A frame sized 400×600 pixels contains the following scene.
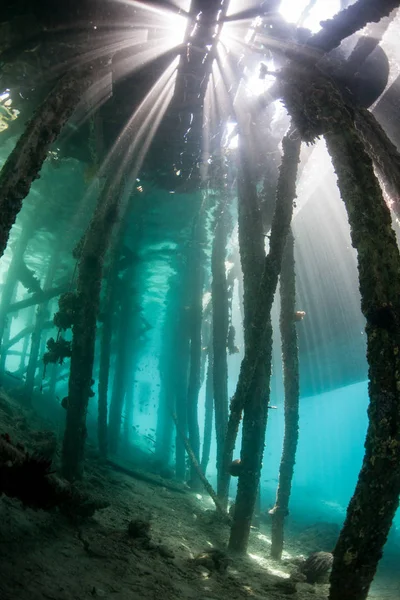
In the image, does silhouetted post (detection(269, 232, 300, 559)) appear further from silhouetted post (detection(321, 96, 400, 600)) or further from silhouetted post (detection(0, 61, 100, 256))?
silhouetted post (detection(0, 61, 100, 256))

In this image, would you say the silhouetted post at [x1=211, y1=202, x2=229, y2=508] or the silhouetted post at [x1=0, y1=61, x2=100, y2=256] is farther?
the silhouetted post at [x1=211, y1=202, x2=229, y2=508]

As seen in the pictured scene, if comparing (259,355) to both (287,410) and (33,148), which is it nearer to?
(287,410)

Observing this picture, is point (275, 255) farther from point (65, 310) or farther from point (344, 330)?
point (344, 330)

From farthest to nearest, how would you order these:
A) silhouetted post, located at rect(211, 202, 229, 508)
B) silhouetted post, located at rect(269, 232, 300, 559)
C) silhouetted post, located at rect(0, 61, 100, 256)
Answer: silhouetted post, located at rect(211, 202, 229, 508)
silhouetted post, located at rect(269, 232, 300, 559)
silhouetted post, located at rect(0, 61, 100, 256)

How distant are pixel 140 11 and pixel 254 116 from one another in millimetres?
3093

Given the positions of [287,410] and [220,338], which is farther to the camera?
[220,338]

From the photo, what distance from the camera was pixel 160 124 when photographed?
8531 millimetres

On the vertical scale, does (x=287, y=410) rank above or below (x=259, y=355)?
below

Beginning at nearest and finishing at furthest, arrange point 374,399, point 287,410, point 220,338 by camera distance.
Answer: point 374,399 → point 287,410 → point 220,338

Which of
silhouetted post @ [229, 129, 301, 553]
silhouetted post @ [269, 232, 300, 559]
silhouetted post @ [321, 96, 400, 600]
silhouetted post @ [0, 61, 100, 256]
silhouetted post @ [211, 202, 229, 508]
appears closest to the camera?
silhouetted post @ [321, 96, 400, 600]

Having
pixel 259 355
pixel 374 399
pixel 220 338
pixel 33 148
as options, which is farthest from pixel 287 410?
pixel 33 148

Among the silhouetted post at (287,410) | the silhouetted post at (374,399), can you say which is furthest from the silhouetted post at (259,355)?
the silhouetted post at (374,399)

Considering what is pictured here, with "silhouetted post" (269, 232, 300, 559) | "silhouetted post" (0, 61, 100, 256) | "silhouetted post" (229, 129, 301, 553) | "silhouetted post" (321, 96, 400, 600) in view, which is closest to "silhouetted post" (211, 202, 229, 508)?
"silhouetted post" (269, 232, 300, 559)

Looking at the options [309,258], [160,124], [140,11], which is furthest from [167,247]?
[140,11]
